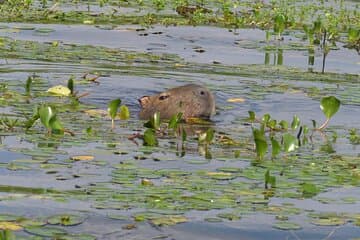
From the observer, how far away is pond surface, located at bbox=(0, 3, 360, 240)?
6.63m

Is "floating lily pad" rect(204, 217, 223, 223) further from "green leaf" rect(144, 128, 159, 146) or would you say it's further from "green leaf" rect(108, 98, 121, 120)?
"green leaf" rect(108, 98, 121, 120)

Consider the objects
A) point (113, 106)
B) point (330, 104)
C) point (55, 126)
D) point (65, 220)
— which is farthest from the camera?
point (330, 104)

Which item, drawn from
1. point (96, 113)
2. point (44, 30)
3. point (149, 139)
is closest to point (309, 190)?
point (149, 139)

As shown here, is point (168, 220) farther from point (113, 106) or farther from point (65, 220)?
point (113, 106)

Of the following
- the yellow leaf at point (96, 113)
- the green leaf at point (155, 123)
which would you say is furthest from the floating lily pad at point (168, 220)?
the yellow leaf at point (96, 113)

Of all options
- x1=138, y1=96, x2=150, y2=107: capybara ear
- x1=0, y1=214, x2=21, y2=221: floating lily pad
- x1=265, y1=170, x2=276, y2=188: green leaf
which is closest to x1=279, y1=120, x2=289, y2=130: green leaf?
x1=138, y1=96, x2=150, y2=107: capybara ear

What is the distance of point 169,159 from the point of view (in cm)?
838

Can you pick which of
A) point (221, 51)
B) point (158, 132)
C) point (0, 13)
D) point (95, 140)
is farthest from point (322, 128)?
point (0, 13)

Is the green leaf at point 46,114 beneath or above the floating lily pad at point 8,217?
above

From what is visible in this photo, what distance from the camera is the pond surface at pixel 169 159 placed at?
6.63 meters

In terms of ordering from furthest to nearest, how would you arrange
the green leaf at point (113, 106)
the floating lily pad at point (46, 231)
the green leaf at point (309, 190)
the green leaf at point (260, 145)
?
the green leaf at point (113, 106)
the green leaf at point (260, 145)
the green leaf at point (309, 190)
the floating lily pad at point (46, 231)

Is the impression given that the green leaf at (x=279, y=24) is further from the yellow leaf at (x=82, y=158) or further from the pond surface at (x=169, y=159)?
the yellow leaf at (x=82, y=158)

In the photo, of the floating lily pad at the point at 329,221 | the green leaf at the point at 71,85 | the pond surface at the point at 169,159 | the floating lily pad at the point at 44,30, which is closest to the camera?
the pond surface at the point at 169,159

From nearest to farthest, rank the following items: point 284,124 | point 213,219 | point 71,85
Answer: point 213,219, point 284,124, point 71,85
